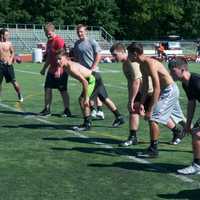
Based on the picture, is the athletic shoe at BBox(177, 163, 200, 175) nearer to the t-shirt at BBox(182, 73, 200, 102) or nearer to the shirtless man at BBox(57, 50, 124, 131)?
the t-shirt at BBox(182, 73, 200, 102)

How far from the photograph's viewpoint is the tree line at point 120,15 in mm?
67000

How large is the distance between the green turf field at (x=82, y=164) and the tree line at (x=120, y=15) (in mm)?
54348

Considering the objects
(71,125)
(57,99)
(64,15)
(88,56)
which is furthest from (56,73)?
(64,15)

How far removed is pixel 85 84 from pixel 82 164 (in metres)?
2.67

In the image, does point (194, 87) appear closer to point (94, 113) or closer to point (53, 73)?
point (94, 113)

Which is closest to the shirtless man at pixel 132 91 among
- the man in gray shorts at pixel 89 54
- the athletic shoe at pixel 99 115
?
the man in gray shorts at pixel 89 54

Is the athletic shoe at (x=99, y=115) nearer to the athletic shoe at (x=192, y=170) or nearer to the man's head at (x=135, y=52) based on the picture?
the man's head at (x=135, y=52)

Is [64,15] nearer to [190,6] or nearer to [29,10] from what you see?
[29,10]

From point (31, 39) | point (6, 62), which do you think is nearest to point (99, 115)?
point (6, 62)

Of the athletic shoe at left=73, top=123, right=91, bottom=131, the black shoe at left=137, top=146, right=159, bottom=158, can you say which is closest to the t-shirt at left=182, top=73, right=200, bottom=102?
the black shoe at left=137, top=146, right=159, bottom=158

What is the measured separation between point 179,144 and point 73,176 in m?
2.58

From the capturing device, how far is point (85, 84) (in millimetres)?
10664

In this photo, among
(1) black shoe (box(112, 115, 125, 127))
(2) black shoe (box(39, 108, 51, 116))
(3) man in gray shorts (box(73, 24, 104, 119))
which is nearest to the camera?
(1) black shoe (box(112, 115, 125, 127))

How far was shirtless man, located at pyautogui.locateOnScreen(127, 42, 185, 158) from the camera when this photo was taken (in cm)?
840
